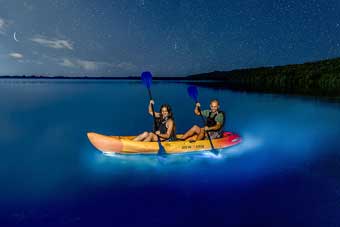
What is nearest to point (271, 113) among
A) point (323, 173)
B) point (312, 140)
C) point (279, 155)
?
point (312, 140)

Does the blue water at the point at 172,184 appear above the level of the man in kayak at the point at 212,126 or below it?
below

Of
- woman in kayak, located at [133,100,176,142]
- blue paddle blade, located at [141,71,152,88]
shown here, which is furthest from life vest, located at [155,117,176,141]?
blue paddle blade, located at [141,71,152,88]

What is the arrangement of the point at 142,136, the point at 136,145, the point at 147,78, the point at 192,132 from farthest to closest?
the point at 147,78
the point at 192,132
the point at 142,136
the point at 136,145

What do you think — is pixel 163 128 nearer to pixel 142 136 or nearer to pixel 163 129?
pixel 163 129

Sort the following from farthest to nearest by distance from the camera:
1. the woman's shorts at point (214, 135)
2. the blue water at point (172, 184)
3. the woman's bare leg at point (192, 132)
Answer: the woman's shorts at point (214, 135) → the woman's bare leg at point (192, 132) → the blue water at point (172, 184)

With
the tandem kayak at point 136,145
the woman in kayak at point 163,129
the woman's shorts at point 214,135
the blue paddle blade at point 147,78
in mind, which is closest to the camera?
the tandem kayak at point 136,145

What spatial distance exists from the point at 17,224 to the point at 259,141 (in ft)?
29.6

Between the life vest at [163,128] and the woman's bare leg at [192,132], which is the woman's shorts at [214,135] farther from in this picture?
the life vest at [163,128]

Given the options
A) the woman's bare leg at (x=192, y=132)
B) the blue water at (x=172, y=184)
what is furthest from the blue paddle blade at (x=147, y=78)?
the blue water at (x=172, y=184)

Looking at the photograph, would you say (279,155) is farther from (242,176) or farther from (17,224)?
(17,224)

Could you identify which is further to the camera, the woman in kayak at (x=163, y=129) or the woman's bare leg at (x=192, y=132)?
the woman's bare leg at (x=192, y=132)

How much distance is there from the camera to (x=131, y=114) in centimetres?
2077

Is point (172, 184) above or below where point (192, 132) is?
below

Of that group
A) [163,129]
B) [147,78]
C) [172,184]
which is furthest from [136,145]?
[147,78]
